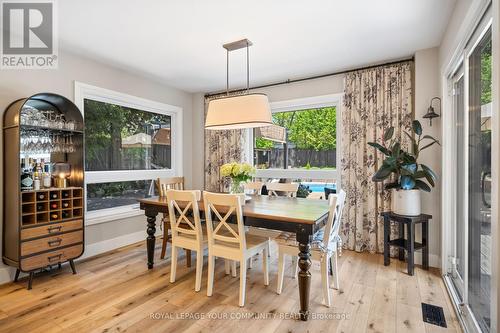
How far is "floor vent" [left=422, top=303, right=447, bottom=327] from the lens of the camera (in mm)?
2074

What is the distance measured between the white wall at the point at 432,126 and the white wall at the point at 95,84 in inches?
144

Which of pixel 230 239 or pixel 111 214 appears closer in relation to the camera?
pixel 230 239

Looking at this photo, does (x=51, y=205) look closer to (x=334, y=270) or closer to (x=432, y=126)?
(x=334, y=270)

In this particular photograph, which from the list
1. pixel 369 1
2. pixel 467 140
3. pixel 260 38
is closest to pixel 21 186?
pixel 260 38

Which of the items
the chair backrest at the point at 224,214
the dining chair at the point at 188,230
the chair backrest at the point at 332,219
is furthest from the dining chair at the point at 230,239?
the chair backrest at the point at 332,219

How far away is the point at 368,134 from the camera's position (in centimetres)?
354

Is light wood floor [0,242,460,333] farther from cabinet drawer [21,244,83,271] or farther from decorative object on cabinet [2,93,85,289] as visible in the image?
decorative object on cabinet [2,93,85,289]

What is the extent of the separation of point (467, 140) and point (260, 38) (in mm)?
2112

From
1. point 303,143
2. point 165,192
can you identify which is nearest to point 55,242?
point 165,192

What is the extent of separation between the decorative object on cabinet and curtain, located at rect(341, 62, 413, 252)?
10.8 ft

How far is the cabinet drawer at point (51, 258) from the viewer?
2562 millimetres

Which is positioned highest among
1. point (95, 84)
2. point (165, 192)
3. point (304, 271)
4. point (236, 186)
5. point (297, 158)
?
point (95, 84)

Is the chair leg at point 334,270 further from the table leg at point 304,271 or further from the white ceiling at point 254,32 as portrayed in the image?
the white ceiling at point 254,32

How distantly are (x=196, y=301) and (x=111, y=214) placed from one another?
2065 mm
